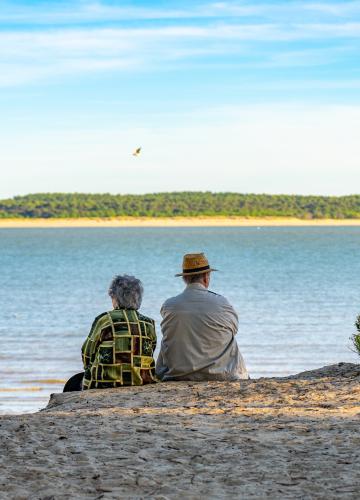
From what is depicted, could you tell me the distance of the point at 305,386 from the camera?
24.2ft

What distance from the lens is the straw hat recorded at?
7.50m

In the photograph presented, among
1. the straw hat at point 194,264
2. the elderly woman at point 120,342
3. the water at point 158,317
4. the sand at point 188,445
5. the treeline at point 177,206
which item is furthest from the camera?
the treeline at point 177,206

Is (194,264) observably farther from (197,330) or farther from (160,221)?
(160,221)

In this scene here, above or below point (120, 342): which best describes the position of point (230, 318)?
above

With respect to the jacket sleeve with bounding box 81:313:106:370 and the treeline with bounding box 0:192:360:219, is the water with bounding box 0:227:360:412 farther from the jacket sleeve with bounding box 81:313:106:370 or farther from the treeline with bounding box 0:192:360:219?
the treeline with bounding box 0:192:360:219

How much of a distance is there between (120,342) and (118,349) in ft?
0.17

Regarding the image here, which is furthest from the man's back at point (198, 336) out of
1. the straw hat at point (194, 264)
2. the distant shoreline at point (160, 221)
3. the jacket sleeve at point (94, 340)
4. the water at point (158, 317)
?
the distant shoreline at point (160, 221)

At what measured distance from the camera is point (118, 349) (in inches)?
283

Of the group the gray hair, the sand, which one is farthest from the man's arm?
the gray hair

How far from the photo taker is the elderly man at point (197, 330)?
750 cm

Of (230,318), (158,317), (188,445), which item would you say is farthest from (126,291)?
(158,317)

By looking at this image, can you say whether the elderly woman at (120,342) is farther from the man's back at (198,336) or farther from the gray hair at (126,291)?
the man's back at (198,336)

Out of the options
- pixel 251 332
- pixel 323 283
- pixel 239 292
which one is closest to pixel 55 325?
pixel 251 332

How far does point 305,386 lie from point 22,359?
27.0ft
